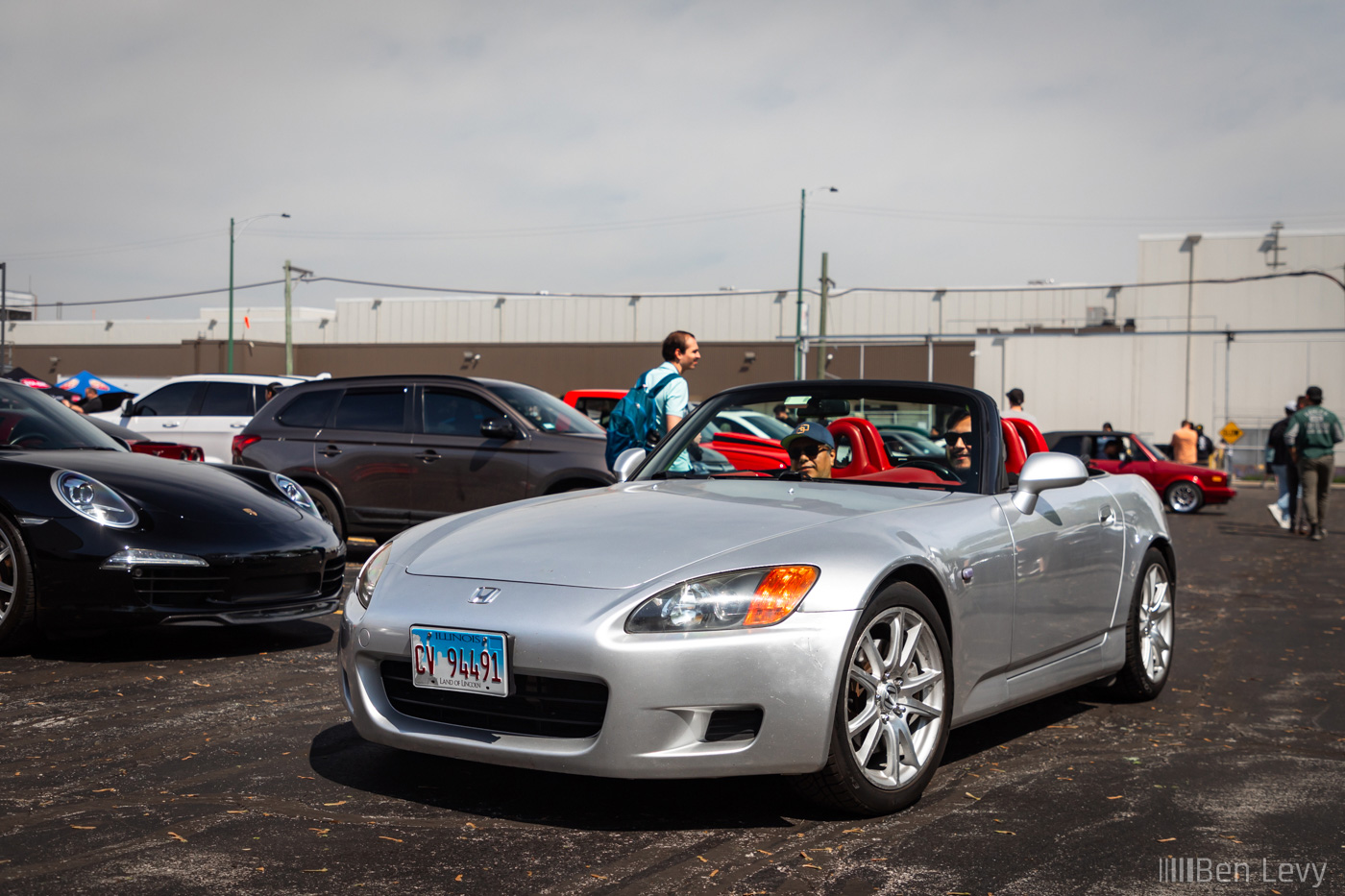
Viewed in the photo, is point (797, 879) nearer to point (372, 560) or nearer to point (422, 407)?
point (372, 560)

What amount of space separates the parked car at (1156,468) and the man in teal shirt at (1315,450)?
495 centimetres

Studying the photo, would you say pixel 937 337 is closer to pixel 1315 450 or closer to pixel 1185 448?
pixel 1185 448

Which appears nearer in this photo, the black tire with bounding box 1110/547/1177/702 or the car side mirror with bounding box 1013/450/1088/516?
the car side mirror with bounding box 1013/450/1088/516

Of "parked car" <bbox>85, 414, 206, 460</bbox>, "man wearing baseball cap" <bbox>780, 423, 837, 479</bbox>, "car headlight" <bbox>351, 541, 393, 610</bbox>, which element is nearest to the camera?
"car headlight" <bbox>351, 541, 393, 610</bbox>

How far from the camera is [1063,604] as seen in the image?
4.47m

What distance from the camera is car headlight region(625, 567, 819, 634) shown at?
10.5 feet

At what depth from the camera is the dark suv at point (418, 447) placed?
9273mm

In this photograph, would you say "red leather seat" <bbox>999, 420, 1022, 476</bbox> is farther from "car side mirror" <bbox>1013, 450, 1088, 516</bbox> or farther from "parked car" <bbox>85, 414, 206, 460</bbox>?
"parked car" <bbox>85, 414, 206, 460</bbox>

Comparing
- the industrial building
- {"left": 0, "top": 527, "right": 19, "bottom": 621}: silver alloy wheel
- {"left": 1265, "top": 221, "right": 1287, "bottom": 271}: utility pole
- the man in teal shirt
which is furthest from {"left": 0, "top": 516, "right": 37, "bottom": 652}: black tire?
{"left": 1265, "top": 221, "right": 1287, "bottom": 271}: utility pole

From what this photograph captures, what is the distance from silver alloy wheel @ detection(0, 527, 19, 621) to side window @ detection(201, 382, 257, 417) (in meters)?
8.43

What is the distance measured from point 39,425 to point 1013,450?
4816mm

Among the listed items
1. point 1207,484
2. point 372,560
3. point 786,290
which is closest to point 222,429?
point 372,560

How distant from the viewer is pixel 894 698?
3561mm

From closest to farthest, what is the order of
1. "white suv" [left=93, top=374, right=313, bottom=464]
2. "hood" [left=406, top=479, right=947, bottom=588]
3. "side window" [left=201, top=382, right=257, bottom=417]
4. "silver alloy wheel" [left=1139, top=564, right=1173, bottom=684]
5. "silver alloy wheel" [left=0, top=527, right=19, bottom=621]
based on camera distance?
1. "hood" [left=406, top=479, right=947, bottom=588]
2. "silver alloy wheel" [left=1139, top=564, right=1173, bottom=684]
3. "silver alloy wheel" [left=0, top=527, right=19, bottom=621]
4. "white suv" [left=93, top=374, right=313, bottom=464]
5. "side window" [left=201, top=382, right=257, bottom=417]
